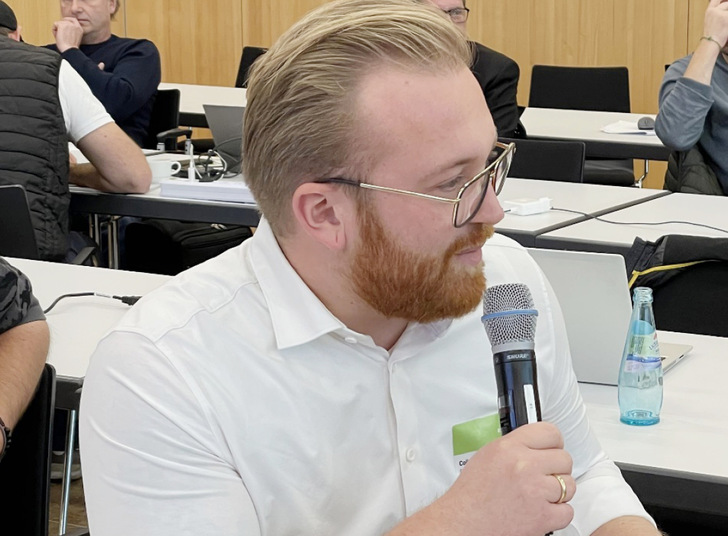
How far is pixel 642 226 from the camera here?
3453mm

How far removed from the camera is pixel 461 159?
1282 mm

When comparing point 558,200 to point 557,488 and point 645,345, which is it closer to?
point 645,345

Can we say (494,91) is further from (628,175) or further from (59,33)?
(59,33)

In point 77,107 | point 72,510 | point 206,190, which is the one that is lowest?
point 72,510

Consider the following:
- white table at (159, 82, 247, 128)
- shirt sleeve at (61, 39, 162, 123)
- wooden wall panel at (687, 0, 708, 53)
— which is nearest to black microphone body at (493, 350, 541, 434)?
shirt sleeve at (61, 39, 162, 123)

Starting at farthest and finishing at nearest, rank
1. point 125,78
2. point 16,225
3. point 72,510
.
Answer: point 125,78 → point 72,510 → point 16,225

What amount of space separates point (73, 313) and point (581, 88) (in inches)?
181

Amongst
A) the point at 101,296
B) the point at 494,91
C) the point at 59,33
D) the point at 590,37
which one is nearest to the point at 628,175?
the point at 494,91

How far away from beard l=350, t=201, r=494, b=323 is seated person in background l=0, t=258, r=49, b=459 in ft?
2.51

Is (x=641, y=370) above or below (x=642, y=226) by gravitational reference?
above

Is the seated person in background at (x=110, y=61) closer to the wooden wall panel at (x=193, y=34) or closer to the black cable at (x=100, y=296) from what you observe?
the black cable at (x=100, y=296)

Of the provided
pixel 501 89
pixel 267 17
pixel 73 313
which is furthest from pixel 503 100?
pixel 267 17

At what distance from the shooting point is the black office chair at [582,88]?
6438 mm

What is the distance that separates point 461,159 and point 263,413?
371 mm
